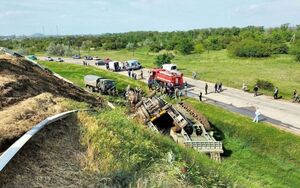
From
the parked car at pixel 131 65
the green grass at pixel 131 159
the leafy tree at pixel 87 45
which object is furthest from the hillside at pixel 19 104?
the leafy tree at pixel 87 45

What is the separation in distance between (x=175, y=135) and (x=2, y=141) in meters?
20.9

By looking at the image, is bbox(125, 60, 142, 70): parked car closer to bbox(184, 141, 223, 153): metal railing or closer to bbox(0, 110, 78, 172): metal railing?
bbox(184, 141, 223, 153): metal railing

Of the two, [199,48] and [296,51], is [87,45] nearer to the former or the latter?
[199,48]

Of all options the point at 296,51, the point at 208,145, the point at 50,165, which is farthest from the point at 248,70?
the point at 50,165

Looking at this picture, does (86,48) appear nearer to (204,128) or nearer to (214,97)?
(214,97)

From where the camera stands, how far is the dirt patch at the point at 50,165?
7.08 m

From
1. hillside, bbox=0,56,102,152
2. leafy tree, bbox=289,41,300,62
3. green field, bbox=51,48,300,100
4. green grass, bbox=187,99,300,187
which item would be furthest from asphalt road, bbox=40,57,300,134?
leafy tree, bbox=289,41,300,62

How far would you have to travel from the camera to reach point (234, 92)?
46906 millimetres

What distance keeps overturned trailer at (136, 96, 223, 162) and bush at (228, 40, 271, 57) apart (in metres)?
57.5

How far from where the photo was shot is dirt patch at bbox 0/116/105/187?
23.2ft

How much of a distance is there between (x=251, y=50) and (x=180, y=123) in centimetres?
6365

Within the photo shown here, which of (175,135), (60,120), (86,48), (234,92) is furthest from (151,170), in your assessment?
(86,48)

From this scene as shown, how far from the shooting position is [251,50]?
8762 centimetres

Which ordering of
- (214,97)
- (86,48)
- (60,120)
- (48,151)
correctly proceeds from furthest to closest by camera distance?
1. (86,48)
2. (214,97)
3. (60,120)
4. (48,151)
